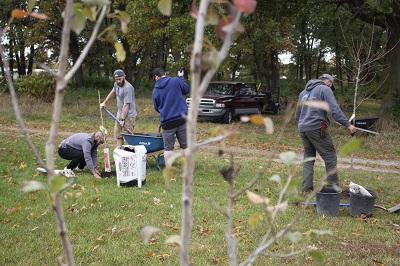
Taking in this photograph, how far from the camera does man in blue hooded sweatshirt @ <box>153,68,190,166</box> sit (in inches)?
310

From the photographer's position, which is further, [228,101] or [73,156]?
[228,101]

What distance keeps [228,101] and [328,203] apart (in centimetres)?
1263

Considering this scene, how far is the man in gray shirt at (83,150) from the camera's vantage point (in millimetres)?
7801

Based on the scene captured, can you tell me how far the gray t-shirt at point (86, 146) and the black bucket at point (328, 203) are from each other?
3974 millimetres

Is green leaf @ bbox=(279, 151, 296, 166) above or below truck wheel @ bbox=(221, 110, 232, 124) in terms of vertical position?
above

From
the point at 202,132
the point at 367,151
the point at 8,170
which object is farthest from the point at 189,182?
the point at 202,132

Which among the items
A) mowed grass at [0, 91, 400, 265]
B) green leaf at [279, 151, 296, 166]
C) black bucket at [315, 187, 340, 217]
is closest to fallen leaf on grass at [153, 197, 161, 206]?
mowed grass at [0, 91, 400, 265]

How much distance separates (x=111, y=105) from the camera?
2427cm

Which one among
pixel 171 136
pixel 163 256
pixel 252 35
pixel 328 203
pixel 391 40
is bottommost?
pixel 163 256

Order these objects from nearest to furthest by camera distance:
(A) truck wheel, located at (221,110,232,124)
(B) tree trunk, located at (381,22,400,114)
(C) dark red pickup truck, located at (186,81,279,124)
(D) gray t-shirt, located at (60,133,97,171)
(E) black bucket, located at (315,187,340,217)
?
1. (E) black bucket, located at (315,187,340,217)
2. (D) gray t-shirt, located at (60,133,97,171)
3. (B) tree trunk, located at (381,22,400,114)
4. (C) dark red pickup truck, located at (186,81,279,124)
5. (A) truck wheel, located at (221,110,232,124)

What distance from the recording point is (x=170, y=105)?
7.87 m

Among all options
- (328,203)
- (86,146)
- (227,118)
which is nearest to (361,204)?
(328,203)

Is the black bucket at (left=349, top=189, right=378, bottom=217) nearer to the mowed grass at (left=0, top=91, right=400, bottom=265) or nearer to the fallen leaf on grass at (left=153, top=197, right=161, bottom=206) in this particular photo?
the mowed grass at (left=0, top=91, right=400, bottom=265)

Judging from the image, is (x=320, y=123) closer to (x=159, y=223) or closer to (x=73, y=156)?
(x=159, y=223)
